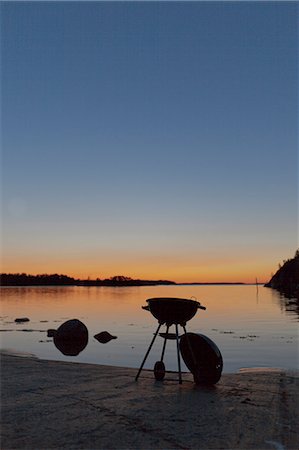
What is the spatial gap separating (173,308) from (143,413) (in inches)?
123

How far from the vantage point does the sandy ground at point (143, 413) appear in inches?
212

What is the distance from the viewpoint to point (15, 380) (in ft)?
30.7

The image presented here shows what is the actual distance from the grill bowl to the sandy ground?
132 cm

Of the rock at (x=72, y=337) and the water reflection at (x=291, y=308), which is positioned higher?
the rock at (x=72, y=337)

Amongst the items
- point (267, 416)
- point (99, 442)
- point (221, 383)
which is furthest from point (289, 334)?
point (99, 442)

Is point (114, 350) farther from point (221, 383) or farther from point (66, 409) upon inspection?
point (66, 409)

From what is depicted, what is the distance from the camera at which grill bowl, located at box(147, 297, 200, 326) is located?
31.1 feet

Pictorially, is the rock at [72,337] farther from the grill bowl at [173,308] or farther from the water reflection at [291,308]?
the water reflection at [291,308]

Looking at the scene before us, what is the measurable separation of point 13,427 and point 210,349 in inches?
182

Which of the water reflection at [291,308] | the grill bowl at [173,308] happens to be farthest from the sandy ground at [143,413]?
the water reflection at [291,308]

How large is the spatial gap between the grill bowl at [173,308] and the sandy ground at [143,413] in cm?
132

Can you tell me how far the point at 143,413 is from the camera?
21.7 feet

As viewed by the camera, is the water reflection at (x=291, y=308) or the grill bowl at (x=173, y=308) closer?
the grill bowl at (x=173, y=308)

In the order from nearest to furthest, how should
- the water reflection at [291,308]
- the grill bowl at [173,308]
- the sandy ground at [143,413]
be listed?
the sandy ground at [143,413], the grill bowl at [173,308], the water reflection at [291,308]
